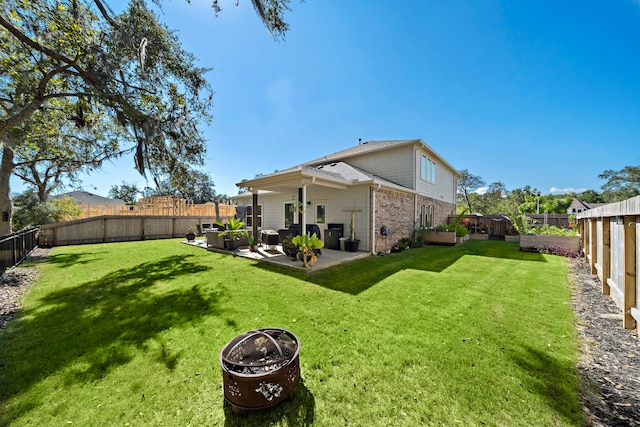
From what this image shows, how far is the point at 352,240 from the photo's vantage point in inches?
364

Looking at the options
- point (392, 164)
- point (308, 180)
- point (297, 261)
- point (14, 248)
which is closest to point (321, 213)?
point (308, 180)

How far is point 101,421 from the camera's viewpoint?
6.41 ft

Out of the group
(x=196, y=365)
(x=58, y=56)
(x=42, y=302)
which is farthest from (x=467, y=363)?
(x=58, y=56)

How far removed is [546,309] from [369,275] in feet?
11.3

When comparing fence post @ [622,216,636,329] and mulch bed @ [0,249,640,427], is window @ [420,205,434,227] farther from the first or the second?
fence post @ [622,216,636,329]

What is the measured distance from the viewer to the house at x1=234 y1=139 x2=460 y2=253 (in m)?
8.87

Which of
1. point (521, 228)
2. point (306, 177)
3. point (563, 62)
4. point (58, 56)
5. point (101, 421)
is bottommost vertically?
point (101, 421)

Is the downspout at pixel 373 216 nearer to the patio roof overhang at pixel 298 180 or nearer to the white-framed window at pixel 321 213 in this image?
the patio roof overhang at pixel 298 180

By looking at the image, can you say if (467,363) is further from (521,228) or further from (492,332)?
(521,228)

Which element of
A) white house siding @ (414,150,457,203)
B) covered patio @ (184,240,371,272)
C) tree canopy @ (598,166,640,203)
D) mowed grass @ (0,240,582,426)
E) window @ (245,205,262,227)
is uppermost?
tree canopy @ (598,166,640,203)

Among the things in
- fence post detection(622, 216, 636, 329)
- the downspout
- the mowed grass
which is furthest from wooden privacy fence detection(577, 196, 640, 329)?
the downspout

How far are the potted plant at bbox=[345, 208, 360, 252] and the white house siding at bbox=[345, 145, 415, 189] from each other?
394cm

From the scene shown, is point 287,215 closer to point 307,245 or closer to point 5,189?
point 307,245

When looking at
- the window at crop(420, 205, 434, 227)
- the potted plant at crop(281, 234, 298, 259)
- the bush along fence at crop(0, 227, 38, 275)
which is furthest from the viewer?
the window at crop(420, 205, 434, 227)
